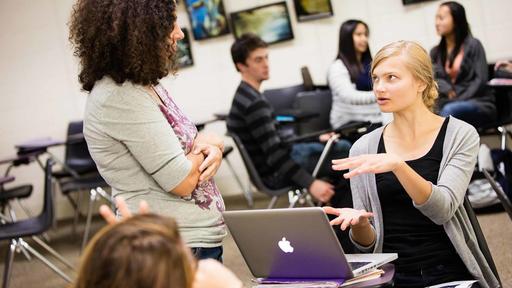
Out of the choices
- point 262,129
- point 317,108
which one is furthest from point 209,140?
point 317,108

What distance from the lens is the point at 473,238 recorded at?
7.59 ft

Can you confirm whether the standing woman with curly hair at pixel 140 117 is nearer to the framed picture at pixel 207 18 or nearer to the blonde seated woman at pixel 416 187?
the blonde seated woman at pixel 416 187

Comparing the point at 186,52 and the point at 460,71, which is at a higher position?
the point at 186,52

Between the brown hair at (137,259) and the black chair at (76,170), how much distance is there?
206 inches

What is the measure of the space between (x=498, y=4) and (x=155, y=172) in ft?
16.1

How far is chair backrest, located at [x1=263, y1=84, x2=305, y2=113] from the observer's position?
263 inches

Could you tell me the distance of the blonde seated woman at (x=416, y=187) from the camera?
2.24 m

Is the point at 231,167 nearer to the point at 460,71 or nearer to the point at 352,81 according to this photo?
the point at 352,81

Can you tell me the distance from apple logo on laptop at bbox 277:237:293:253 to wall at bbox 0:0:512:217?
4.86 meters

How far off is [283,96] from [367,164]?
474 cm

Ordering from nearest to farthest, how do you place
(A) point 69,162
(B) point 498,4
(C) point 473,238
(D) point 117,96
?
(D) point 117,96
(C) point 473,238
(B) point 498,4
(A) point 69,162

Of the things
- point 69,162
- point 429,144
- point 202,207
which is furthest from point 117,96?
point 69,162

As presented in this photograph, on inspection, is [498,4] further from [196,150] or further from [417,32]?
[196,150]

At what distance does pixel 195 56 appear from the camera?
742 centimetres
